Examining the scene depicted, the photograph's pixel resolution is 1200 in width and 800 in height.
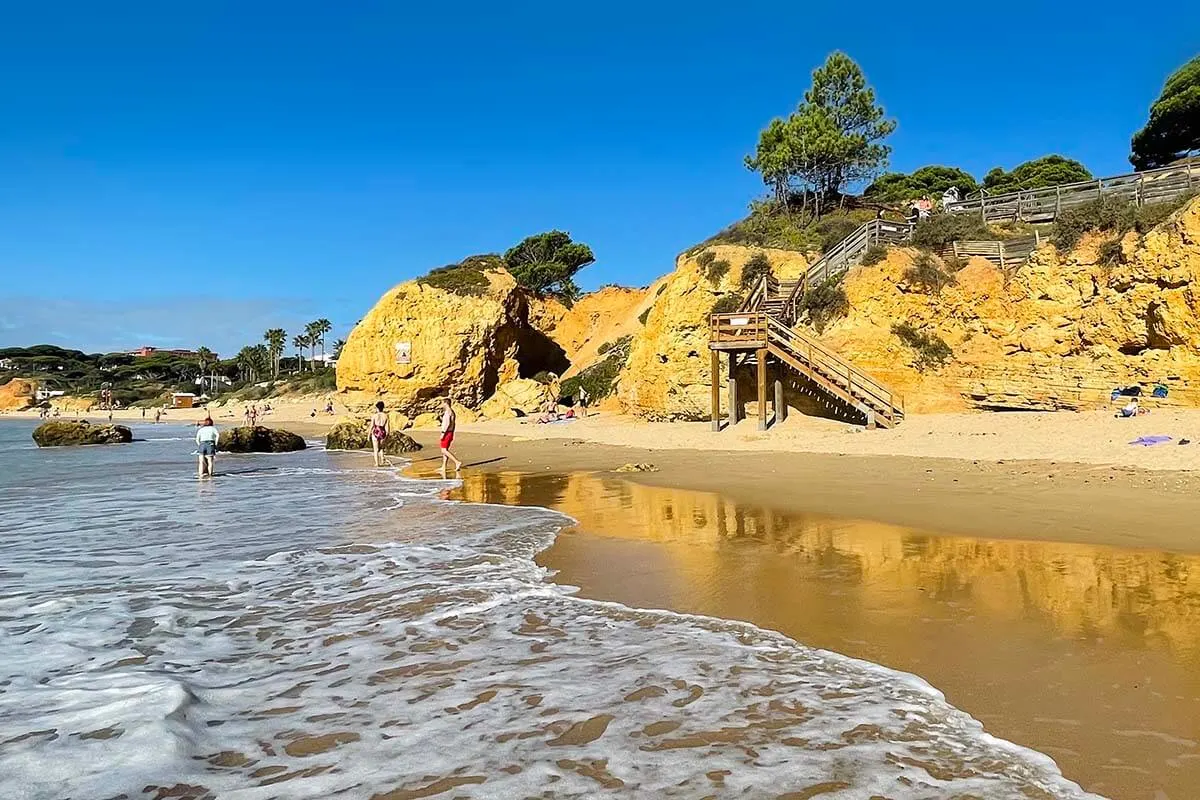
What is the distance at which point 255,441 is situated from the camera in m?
23.3

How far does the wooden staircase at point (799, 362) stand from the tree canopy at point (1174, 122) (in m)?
30.5

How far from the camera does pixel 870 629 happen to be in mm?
4918

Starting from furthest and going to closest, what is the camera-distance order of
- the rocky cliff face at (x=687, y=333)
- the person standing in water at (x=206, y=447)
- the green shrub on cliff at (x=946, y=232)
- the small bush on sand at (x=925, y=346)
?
the rocky cliff face at (x=687, y=333), the green shrub on cliff at (x=946, y=232), the small bush on sand at (x=925, y=346), the person standing in water at (x=206, y=447)

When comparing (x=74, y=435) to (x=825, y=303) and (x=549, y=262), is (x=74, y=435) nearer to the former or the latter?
(x=825, y=303)

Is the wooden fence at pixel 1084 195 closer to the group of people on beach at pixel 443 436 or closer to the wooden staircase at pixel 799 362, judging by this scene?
the wooden staircase at pixel 799 362

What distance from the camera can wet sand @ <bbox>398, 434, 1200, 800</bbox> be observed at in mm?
3520

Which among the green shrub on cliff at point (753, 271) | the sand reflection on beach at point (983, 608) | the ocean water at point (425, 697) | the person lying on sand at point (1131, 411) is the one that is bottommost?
the ocean water at point (425, 697)

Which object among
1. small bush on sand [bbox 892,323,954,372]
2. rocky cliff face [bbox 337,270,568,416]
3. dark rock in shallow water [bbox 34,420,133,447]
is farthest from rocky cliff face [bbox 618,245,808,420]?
dark rock in shallow water [bbox 34,420,133,447]

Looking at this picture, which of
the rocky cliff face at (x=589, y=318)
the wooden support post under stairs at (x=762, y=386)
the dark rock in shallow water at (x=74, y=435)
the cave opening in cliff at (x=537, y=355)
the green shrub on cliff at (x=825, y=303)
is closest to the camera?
the wooden support post under stairs at (x=762, y=386)

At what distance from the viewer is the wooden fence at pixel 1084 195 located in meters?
21.6

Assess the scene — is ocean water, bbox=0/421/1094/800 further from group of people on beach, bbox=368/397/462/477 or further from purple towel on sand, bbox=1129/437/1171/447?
purple towel on sand, bbox=1129/437/1171/447

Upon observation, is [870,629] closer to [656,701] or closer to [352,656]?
[656,701]

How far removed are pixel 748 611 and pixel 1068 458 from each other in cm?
1112

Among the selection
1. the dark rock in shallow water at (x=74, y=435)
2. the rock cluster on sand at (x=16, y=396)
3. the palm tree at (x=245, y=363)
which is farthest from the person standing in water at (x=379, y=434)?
the rock cluster on sand at (x=16, y=396)
